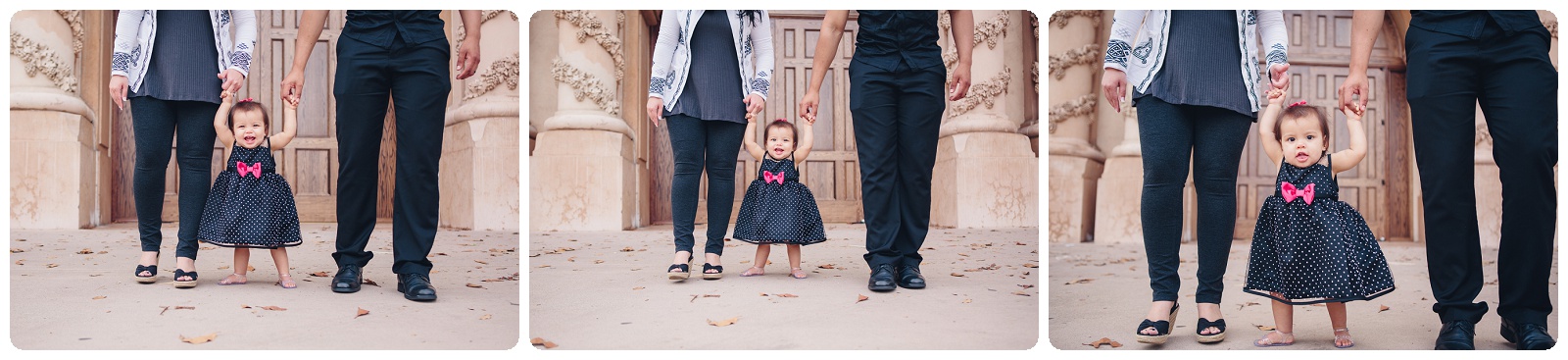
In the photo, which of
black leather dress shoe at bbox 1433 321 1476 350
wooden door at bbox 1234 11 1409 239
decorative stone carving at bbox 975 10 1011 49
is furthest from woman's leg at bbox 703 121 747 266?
black leather dress shoe at bbox 1433 321 1476 350

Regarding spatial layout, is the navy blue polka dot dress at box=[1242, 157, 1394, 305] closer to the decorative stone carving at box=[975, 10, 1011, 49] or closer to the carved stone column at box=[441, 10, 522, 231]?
the decorative stone carving at box=[975, 10, 1011, 49]

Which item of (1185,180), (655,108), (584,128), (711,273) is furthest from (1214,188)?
(584,128)

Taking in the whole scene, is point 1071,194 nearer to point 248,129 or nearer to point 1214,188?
point 1214,188

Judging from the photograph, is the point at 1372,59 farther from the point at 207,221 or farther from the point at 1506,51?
the point at 207,221

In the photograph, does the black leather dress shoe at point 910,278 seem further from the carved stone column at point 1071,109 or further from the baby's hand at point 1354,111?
the baby's hand at point 1354,111

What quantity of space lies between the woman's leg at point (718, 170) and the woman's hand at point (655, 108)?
Answer: 0.39 feet

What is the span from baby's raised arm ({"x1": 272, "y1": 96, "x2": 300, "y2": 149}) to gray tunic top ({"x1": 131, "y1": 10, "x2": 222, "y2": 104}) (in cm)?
16

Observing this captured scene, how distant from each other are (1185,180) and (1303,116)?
256 mm

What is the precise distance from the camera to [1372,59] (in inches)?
102

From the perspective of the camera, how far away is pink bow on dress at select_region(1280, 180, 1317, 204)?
2.12 meters

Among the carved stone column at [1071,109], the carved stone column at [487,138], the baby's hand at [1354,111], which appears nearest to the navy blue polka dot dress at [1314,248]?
the baby's hand at [1354,111]

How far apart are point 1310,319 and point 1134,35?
718 mm

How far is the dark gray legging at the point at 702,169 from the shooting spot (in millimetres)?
2463
